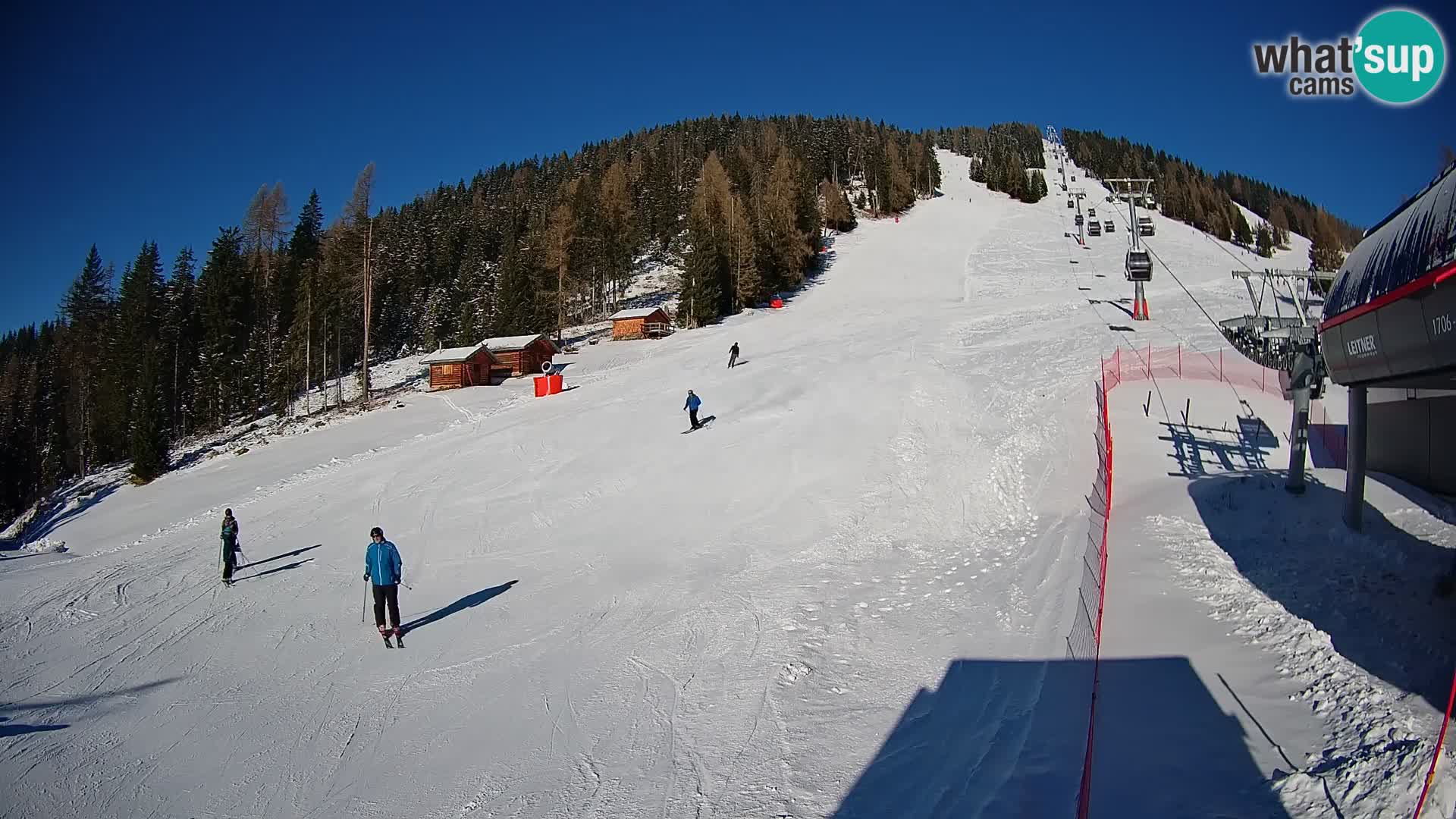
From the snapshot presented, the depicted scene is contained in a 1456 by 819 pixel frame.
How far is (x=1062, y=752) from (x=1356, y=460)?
6665 mm

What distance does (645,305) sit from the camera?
209 feet

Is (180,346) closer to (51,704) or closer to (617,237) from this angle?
(617,237)

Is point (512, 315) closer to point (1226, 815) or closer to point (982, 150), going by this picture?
point (1226, 815)

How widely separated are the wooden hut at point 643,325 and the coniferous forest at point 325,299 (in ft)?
8.40

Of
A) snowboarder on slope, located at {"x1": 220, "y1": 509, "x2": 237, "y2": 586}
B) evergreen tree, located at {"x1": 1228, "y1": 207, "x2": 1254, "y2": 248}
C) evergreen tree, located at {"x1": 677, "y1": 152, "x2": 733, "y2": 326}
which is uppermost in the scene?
evergreen tree, located at {"x1": 1228, "y1": 207, "x2": 1254, "y2": 248}

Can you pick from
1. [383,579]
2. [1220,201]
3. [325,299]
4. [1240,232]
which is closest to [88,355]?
[325,299]

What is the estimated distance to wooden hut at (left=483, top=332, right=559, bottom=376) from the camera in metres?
42.5

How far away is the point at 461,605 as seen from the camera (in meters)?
9.92

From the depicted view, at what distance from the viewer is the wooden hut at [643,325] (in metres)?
48.6

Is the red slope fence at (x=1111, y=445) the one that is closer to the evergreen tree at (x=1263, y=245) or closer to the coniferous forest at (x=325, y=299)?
the coniferous forest at (x=325, y=299)

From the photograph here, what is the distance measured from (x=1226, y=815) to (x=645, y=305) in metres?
61.0

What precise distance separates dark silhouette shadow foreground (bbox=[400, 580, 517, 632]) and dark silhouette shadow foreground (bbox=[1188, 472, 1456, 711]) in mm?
9687

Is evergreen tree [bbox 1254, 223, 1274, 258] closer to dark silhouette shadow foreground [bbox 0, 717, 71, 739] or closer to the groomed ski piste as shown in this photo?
the groomed ski piste

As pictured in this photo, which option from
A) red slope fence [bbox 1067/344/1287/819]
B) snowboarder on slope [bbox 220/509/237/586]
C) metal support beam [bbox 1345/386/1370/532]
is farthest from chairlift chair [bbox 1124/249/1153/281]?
snowboarder on slope [bbox 220/509/237/586]
